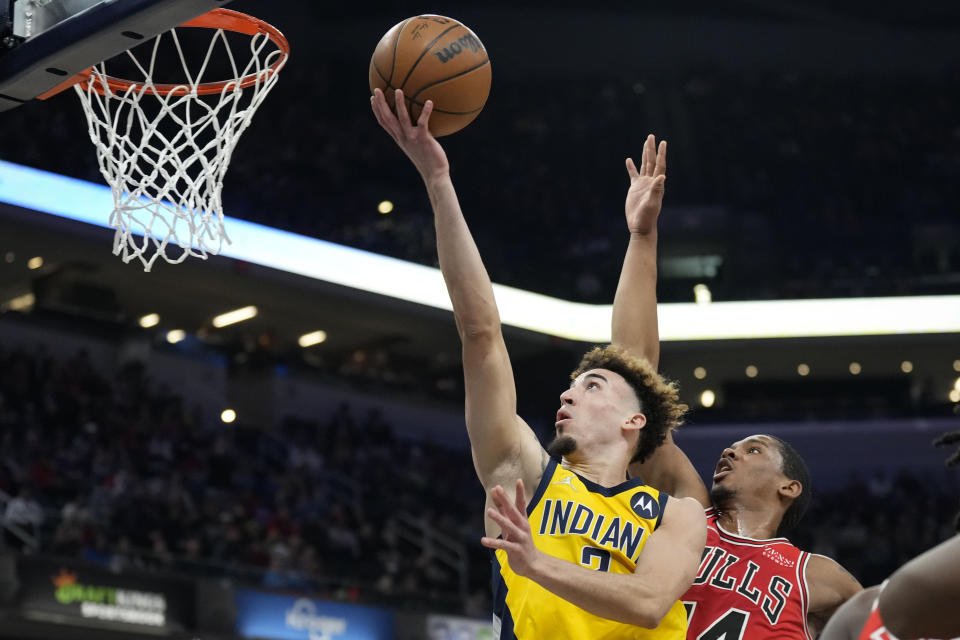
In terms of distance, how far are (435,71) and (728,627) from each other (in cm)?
165

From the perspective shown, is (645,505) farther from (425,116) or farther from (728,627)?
(425,116)

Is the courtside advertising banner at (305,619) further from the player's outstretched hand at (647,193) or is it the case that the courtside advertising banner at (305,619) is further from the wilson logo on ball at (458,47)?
the wilson logo on ball at (458,47)

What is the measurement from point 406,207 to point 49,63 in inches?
511

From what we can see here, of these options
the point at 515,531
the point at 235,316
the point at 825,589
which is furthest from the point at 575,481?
the point at 235,316

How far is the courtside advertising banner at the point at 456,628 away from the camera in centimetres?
1255

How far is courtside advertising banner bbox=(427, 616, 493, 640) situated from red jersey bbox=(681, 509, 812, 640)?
374 inches

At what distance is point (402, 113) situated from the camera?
119 inches

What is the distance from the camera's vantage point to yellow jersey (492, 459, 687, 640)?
8.67 feet

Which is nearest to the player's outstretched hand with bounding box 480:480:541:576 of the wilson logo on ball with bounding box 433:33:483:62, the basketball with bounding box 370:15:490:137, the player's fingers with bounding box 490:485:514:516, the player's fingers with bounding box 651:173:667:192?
the player's fingers with bounding box 490:485:514:516

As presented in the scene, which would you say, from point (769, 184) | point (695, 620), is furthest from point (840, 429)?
point (695, 620)

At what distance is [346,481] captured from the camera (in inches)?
605

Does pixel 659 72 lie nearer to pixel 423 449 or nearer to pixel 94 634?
pixel 423 449

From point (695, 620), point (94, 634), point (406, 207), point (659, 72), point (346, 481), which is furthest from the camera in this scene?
point (659, 72)

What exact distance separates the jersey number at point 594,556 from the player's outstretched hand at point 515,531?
0.37 m
